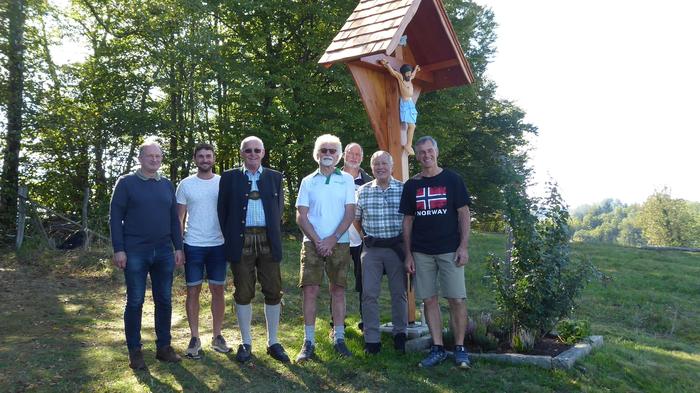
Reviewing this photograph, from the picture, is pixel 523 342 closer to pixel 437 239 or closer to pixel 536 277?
pixel 536 277

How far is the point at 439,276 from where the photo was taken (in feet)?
14.5

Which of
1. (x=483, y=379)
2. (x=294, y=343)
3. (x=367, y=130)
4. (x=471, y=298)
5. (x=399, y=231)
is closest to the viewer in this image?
(x=483, y=379)

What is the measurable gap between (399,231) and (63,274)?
777cm

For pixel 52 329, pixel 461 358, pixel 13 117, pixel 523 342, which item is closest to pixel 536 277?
pixel 523 342

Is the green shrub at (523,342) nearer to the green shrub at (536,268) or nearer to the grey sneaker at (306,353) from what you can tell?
the green shrub at (536,268)

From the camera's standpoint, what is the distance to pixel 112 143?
13344mm

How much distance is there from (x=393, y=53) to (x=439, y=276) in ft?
8.68

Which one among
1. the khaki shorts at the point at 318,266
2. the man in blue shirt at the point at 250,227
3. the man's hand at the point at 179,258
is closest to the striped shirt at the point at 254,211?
the man in blue shirt at the point at 250,227

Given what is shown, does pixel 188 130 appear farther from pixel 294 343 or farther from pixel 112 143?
pixel 294 343

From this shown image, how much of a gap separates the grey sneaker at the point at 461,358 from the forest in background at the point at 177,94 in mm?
9747

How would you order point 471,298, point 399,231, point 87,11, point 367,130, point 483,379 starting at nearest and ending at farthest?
Result: point 483,379 → point 399,231 → point 471,298 → point 367,130 → point 87,11

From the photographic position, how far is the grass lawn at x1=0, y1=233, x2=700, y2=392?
4023 mm

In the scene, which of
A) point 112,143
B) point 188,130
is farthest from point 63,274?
point 188,130

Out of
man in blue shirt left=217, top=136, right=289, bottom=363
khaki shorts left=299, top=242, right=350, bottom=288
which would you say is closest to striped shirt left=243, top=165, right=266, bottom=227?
man in blue shirt left=217, top=136, right=289, bottom=363
